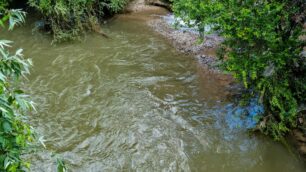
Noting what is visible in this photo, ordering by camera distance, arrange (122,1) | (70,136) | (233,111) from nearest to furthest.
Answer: (70,136) < (233,111) < (122,1)

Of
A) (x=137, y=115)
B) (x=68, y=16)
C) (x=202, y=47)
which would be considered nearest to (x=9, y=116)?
(x=137, y=115)

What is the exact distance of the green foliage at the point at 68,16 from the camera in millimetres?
7336

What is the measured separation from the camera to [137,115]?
196 inches

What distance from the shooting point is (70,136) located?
4535 millimetres

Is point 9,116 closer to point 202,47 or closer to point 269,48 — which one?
point 269,48

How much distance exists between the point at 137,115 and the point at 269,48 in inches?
84.0

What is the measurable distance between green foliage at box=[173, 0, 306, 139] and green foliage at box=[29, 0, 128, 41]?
4.03 metres

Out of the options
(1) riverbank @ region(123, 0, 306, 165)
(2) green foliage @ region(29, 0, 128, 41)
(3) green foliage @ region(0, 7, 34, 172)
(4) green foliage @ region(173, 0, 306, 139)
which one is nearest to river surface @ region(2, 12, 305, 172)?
(1) riverbank @ region(123, 0, 306, 165)

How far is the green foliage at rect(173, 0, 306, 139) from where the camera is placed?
3.86 metres

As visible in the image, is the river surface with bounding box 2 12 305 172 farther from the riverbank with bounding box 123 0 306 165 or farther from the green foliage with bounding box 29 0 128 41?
the green foliage with bounding box 29 0 128 41

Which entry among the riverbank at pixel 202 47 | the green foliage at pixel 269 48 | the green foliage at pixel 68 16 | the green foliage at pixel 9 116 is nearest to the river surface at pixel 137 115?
the riverbank at pixel 202 47

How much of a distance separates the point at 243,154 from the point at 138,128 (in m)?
1.48

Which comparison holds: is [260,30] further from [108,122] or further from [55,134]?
[55,134]

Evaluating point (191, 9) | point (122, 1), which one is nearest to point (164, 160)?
point (191, 9)
